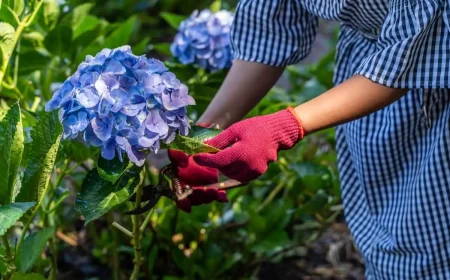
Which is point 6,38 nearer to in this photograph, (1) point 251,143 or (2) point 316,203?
(1) point 251,143

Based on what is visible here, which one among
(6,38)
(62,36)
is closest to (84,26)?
(62,36)

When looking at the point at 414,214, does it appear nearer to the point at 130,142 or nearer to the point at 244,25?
the point at 244,25

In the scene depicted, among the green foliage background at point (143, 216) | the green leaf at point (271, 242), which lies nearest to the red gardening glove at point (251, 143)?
the green foliage background at point (143, 216)

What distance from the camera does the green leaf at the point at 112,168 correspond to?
1.22 meters

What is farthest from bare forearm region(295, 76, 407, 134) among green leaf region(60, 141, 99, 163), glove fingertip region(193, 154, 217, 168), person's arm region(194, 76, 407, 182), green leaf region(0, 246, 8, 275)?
green leaf region(0, 246, 8, 275)

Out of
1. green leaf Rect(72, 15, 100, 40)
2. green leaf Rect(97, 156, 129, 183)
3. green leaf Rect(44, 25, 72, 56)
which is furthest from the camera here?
green leaf Rect(72, 15, 100, 40)

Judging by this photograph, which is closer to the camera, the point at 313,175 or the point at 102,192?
the point at 102,192

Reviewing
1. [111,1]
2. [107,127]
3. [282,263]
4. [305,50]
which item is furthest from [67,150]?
[111,1]

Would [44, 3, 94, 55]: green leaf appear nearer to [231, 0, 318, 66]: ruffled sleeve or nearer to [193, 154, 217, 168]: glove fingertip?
[231, 0, 318, 66]: ruffled sleeve

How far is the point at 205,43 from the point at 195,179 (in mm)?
520

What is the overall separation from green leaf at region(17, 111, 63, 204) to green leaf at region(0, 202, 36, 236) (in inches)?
2.5

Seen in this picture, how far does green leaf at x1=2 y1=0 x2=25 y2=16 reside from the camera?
1440 millimetres

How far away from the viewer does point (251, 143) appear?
4.09 ft

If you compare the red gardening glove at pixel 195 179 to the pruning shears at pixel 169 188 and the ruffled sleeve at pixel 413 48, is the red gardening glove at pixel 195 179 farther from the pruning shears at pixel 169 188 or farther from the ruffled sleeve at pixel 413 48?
the ruffled sleeve at pixel 413 48
